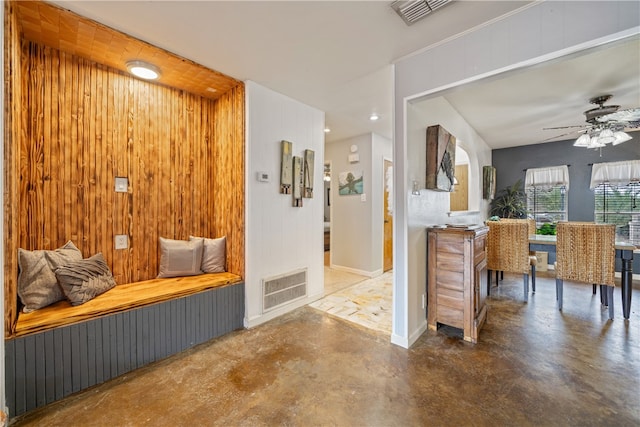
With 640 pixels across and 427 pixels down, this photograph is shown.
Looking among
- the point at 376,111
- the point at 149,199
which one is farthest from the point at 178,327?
the point at 376,111

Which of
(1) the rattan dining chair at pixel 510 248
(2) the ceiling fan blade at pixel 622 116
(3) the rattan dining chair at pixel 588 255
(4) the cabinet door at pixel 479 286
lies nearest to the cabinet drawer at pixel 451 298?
(4) the cabinet door at pixel 479 286

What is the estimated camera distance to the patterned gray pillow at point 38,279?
1765 millimetres

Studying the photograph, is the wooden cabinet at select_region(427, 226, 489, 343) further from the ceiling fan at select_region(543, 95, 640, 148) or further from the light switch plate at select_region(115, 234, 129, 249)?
the light switch plate at select_region(115, 234, 129, 249)

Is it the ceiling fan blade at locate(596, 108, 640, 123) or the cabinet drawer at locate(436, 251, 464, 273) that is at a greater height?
the ceiling fan blade at locate(596, 108, 640, 123)

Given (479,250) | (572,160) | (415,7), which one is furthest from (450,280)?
(572,160)

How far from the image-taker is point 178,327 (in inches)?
87.7

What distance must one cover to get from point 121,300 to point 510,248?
4129mm

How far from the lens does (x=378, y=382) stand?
6.02 feet

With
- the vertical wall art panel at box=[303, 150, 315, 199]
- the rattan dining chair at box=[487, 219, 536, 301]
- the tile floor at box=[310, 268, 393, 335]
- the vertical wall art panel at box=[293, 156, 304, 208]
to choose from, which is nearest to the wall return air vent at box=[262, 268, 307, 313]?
the tile floor at box=[310, 268, 393, 335]

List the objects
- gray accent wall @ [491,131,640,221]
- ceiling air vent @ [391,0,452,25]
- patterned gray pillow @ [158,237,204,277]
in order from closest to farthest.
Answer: ceiling air vent @ [391,0,452,25] < patterned gray pillow @ [158,237,204,277] < gray accent wall @ [491,131,640,221]

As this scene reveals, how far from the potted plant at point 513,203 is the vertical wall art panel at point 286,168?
4.81 metres

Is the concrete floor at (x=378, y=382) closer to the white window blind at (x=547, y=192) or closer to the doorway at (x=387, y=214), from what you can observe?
the doorway at (x=387, y=214)

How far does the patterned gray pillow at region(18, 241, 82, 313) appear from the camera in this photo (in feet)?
5.79

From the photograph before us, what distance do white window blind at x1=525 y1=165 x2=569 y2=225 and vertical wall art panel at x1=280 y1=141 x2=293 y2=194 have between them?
5205 mm
